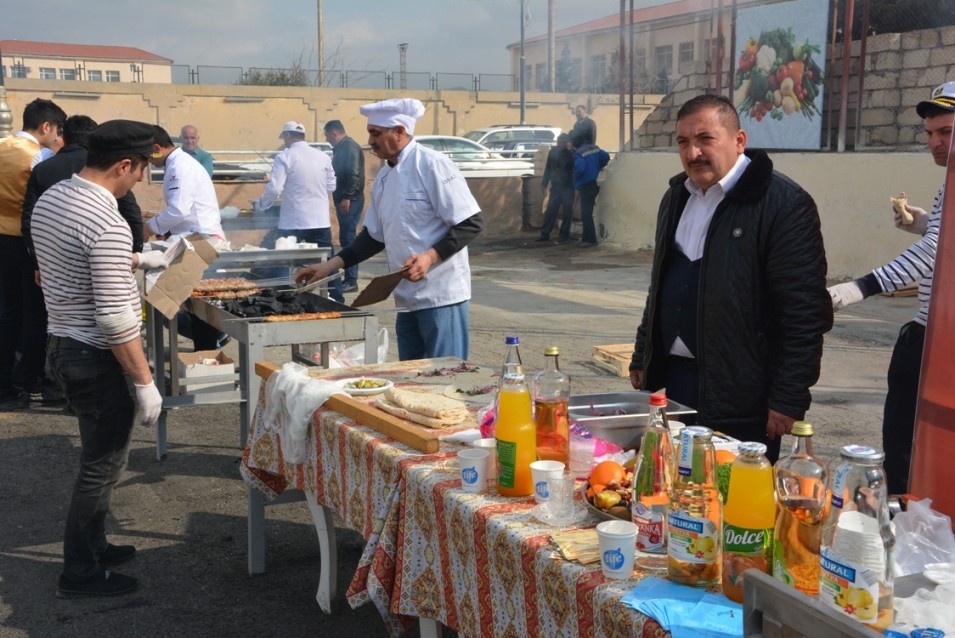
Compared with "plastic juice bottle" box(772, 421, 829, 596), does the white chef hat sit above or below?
above

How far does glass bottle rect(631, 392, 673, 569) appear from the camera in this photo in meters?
2.17

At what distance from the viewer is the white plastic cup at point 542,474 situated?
2.47m

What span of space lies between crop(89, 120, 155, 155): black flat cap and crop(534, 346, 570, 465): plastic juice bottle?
2.17 metres

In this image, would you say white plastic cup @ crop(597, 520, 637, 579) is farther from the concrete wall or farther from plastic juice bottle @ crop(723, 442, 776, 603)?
the concrete wall

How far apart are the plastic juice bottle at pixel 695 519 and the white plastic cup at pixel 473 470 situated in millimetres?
727

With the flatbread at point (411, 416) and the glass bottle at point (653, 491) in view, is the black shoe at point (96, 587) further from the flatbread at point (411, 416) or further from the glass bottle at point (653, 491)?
the glass bottle at point (653, 491)

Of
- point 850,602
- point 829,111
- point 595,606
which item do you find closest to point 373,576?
point 595,606

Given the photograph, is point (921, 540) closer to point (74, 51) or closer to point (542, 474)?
point (542, 474)

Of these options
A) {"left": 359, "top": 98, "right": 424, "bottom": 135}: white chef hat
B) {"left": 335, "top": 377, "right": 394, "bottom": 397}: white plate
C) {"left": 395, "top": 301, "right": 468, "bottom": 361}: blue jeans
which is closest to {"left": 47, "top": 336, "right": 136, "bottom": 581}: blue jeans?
{"left": 335, "top": 377, "right": 394, "bottom": 397}: white plate

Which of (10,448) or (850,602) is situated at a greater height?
(850,602)

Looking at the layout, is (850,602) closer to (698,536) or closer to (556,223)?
(698,536)

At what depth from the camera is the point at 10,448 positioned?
21.2 ft

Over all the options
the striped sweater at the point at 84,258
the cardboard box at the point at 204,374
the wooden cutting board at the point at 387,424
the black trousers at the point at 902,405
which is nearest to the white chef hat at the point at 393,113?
the striped sweater at the point at 84,258

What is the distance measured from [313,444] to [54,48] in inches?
3471
